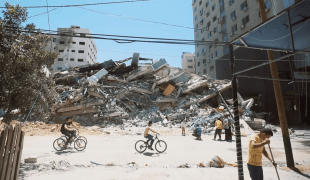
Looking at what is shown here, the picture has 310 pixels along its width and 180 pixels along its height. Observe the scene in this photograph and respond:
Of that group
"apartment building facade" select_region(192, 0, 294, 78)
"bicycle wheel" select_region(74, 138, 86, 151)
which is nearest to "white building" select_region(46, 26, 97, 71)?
"apartment building facade" select_region(192, 0, 294, 78)

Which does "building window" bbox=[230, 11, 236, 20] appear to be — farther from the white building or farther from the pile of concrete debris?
the white building

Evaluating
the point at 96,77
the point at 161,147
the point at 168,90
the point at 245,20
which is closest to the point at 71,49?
the point at 96,77

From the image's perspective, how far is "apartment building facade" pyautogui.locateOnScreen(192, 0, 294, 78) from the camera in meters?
27.2

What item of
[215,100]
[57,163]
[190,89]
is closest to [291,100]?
[215,100]

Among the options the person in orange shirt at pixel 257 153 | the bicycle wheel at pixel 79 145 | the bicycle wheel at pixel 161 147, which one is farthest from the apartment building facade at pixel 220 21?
the bicycle wheel at pixel 79 145

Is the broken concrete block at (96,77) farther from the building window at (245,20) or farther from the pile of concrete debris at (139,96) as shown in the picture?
the building window at (245,20)

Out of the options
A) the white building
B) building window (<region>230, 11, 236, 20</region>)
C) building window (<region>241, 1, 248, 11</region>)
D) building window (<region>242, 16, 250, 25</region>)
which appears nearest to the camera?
building window (<region>242, 16, 250, 25</region>)

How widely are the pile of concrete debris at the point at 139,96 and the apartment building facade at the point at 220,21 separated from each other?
18.6ft

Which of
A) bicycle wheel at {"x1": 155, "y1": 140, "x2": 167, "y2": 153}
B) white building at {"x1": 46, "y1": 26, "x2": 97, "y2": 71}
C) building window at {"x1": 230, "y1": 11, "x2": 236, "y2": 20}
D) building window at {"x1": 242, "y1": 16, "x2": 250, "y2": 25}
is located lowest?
bicycle wheel at {"x1": 155, "y1": 140, "x2": 167, "y2": 153}

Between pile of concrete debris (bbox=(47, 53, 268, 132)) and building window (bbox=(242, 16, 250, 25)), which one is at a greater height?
building window (bbox=(242, 16, 250, 25))

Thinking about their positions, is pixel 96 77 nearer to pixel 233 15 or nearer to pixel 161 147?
pixel 161 147

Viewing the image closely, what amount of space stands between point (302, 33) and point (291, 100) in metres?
23.1

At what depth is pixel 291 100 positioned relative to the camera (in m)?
24.5

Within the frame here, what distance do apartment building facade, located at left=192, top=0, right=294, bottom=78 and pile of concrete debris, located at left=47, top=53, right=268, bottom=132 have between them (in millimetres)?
5673
